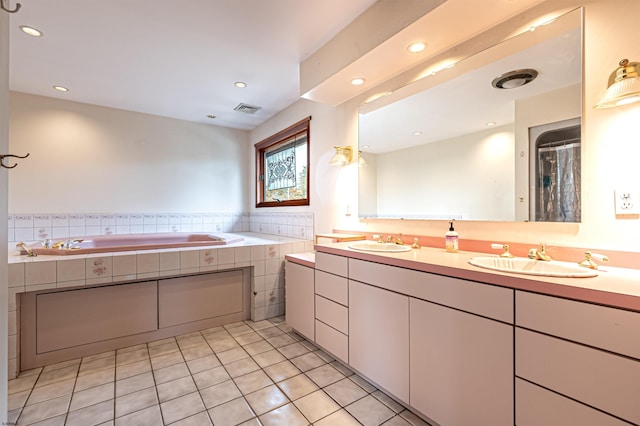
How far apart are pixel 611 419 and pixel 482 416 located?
1.39 ft

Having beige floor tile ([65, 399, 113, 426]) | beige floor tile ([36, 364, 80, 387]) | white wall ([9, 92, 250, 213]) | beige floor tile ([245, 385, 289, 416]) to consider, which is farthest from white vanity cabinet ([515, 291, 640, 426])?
white wall ([9, 92, 250, 213])

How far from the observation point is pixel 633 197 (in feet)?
3.75

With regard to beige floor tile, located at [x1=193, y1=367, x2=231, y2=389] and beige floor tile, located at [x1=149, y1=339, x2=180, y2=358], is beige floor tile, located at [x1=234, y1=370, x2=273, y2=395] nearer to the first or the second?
beige floor tile, located at [x1=193, y1=367, x2=231, y2=389]

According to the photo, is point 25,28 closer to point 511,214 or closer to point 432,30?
point 432,30

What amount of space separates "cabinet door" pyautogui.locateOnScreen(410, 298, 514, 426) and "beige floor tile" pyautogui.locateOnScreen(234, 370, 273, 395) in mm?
909

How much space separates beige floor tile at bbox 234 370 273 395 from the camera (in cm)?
171

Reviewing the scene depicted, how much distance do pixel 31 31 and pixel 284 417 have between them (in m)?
3.07

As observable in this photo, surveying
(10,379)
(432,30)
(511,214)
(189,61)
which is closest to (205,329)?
(10,379)

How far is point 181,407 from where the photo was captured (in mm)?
1546

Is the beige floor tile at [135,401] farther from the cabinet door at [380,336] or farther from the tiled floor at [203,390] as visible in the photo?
the cabinet door at [380,336]

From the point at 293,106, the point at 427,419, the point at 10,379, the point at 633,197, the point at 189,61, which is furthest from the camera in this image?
the point at 293,106

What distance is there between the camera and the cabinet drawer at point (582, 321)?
32.3 inches

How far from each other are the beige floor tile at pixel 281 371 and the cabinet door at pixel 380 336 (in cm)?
41

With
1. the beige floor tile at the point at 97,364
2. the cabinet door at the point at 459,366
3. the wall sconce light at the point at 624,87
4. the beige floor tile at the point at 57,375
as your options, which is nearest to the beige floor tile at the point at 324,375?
the cabinet door at the point at 459,366
